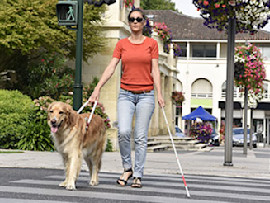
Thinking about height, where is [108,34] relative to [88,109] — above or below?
above

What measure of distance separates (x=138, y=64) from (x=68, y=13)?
462 centimetres

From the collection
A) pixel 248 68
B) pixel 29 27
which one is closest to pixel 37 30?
pixel 29 27

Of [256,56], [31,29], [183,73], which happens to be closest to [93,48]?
[31,29]

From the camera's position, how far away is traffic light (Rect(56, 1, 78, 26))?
1269cm

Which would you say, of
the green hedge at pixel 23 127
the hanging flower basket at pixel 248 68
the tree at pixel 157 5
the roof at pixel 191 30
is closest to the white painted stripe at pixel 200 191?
the green hedge at pixel 23 127

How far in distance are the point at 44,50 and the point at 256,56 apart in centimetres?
1012

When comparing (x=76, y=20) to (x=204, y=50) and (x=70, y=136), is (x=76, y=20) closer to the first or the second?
(x=70, y=136)

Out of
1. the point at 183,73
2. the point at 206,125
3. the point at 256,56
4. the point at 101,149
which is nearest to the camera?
the point at 101,149

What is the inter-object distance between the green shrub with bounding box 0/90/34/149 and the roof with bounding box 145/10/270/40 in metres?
46.3

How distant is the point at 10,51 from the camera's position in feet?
70.7

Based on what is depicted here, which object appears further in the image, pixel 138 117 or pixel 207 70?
pixel 207 70

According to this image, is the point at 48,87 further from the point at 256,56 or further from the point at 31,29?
the point at 256,56

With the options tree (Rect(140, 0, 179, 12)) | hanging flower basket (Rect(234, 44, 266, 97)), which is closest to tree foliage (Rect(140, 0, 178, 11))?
tree (Rect(140, 0, 179, 12))

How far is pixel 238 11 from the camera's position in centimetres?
1422
